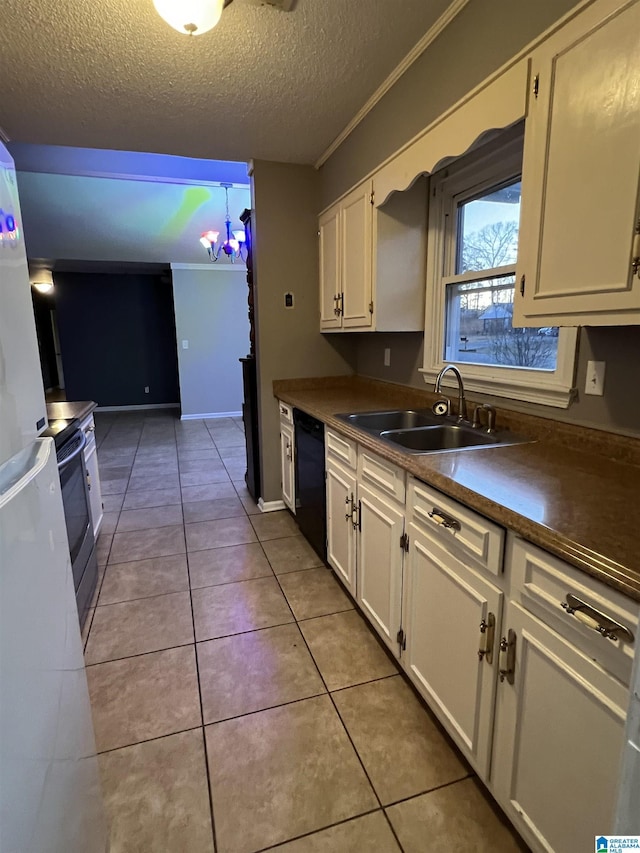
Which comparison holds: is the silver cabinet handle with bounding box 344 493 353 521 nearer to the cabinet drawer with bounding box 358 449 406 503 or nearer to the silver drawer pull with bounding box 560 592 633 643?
the cabinet drawer with bounding box 358 449 406 503

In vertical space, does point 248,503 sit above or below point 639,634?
below

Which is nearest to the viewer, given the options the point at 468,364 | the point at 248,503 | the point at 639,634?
the point at 639,634

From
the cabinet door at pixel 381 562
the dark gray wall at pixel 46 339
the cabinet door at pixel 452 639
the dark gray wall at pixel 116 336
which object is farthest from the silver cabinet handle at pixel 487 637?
the dark gray wall at pixel 46 339

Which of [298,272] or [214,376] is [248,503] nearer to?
[298,272]

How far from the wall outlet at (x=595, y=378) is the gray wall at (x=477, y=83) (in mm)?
18

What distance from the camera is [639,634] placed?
583 millimetres

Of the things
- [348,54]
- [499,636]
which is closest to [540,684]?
[499,636]

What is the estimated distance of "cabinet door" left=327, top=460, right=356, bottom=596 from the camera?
2164 millimetres

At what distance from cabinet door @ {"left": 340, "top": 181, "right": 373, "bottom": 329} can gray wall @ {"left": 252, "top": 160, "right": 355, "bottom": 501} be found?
512 millimetres

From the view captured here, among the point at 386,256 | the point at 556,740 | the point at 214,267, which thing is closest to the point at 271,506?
the point at 386,256

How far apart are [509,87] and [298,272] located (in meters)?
2.03

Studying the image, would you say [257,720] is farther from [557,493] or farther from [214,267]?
[214,267]

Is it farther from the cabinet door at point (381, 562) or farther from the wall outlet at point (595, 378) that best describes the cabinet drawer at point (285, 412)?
the wall outlet at point (595, 378)

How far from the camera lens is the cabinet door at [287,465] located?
3.16m
